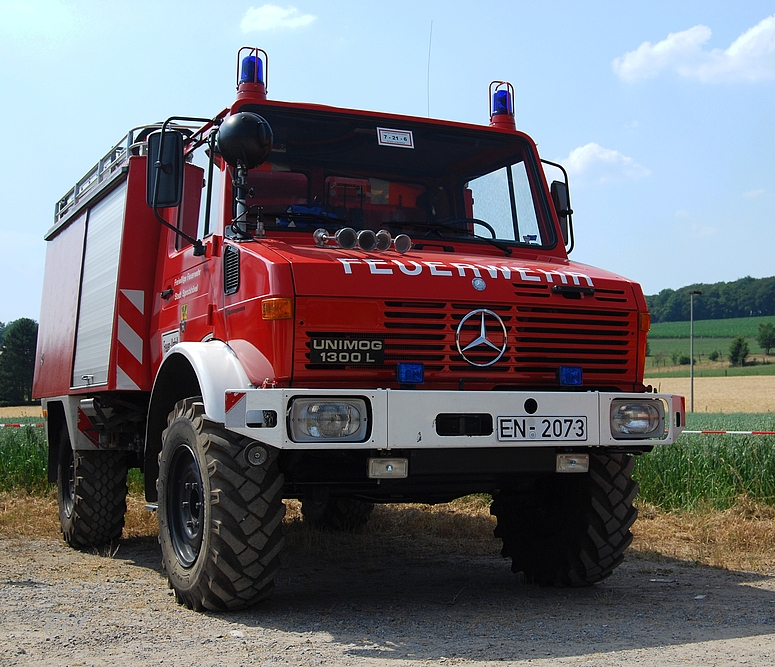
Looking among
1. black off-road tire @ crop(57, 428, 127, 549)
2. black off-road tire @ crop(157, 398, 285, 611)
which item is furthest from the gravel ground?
black off-road tire @ crop(57, 428, 127, 549)

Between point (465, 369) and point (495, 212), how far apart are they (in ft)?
5.39

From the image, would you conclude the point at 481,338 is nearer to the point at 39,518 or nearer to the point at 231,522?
the point at 231,522

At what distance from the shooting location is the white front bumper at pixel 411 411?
4.59m

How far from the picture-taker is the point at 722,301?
270ft

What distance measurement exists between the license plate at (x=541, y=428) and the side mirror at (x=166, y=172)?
2.31 meters

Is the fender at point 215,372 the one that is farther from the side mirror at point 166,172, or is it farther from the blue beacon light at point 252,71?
the blue beacon light at point 252,71

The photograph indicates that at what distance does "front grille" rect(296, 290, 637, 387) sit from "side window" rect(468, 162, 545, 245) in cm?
102

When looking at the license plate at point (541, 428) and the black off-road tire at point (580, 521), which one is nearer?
the license plate at point (541, 428)

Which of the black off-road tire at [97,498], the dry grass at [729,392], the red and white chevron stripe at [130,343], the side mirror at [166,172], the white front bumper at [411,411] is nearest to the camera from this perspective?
the white front bumper at [411,411]

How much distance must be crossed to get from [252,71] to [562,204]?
2.27 meters

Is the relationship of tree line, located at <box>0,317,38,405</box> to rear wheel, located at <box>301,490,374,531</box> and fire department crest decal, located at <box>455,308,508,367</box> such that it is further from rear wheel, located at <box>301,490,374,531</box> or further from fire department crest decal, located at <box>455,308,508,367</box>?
fire department crest decal, located at <box>455,308,508,367</box>

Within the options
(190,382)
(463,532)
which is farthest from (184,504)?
(463,532)

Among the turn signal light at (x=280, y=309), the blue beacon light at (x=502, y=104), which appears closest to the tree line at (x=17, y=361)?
the blue beacon light at (x=502, y=104)

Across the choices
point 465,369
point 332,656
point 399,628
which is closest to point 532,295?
point 465,369
